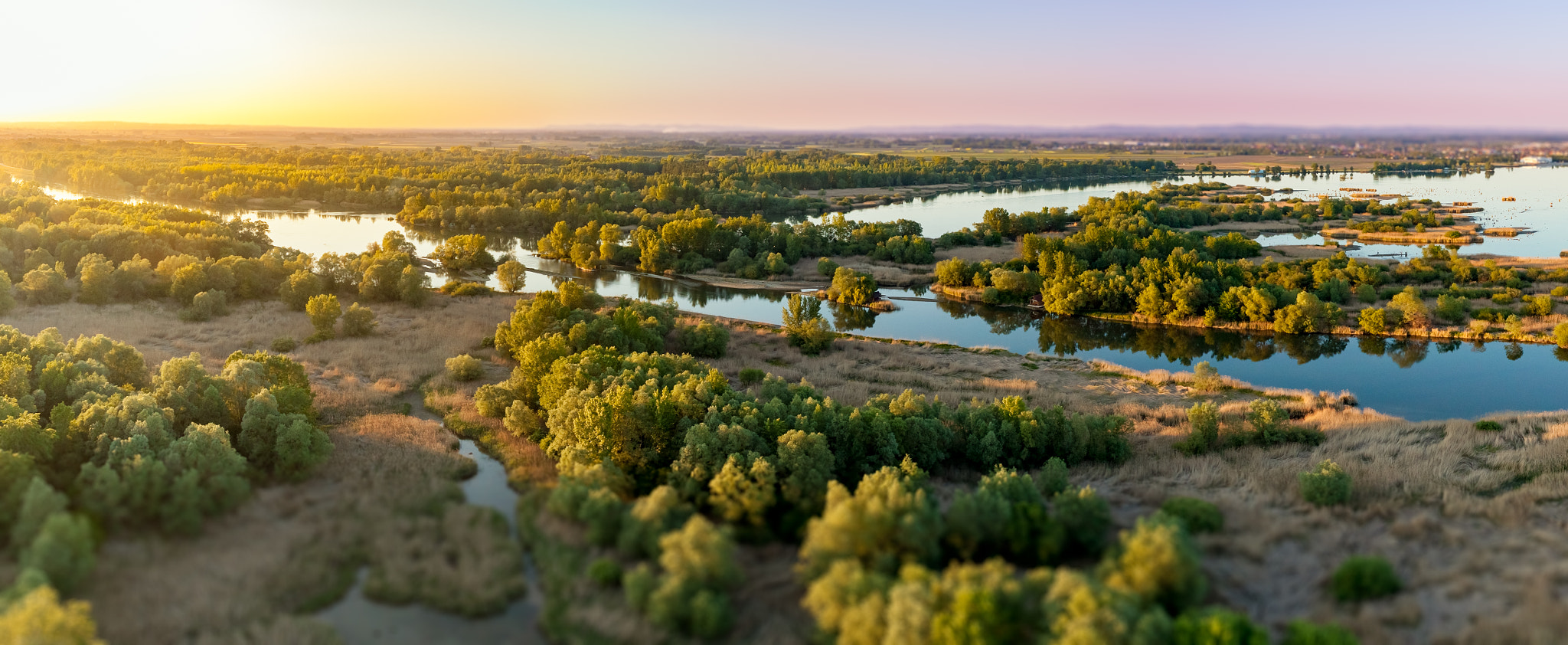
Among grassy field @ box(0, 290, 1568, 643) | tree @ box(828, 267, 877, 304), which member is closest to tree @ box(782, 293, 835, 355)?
grassy field @ box(0, 290, 1568, 643)

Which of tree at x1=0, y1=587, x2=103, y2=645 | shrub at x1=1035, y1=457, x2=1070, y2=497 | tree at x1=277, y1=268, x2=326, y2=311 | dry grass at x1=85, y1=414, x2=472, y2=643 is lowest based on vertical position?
dry grass at x1=85, y1=414, x2=472, y2=643

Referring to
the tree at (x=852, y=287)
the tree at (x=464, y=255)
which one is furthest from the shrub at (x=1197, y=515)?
the tree at (x=464, y=255)

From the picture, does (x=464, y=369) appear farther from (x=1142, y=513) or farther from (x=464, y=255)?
(x=464, y=255)

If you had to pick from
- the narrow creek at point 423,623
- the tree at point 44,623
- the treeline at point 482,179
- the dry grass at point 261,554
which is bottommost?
the narrow creek at point 423,623

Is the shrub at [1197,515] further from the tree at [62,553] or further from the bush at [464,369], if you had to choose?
the bush at [464,369]

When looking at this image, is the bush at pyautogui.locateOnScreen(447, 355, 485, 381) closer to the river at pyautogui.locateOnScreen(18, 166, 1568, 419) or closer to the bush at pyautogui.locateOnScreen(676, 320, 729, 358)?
the bush at pyautogui.locateOnScreen(676, 320, 729, 358)

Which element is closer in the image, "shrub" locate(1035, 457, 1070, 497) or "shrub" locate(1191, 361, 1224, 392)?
"shrub" locate(1035, 457, 1070, 497)

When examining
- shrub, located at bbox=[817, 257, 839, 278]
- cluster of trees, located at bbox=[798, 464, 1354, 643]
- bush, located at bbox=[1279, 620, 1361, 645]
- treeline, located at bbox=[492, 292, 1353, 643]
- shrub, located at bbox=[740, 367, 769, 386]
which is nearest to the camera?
bush, located at bbox=[1279, 620, 1361, 645]

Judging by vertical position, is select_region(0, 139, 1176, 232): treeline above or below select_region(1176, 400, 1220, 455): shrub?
above
